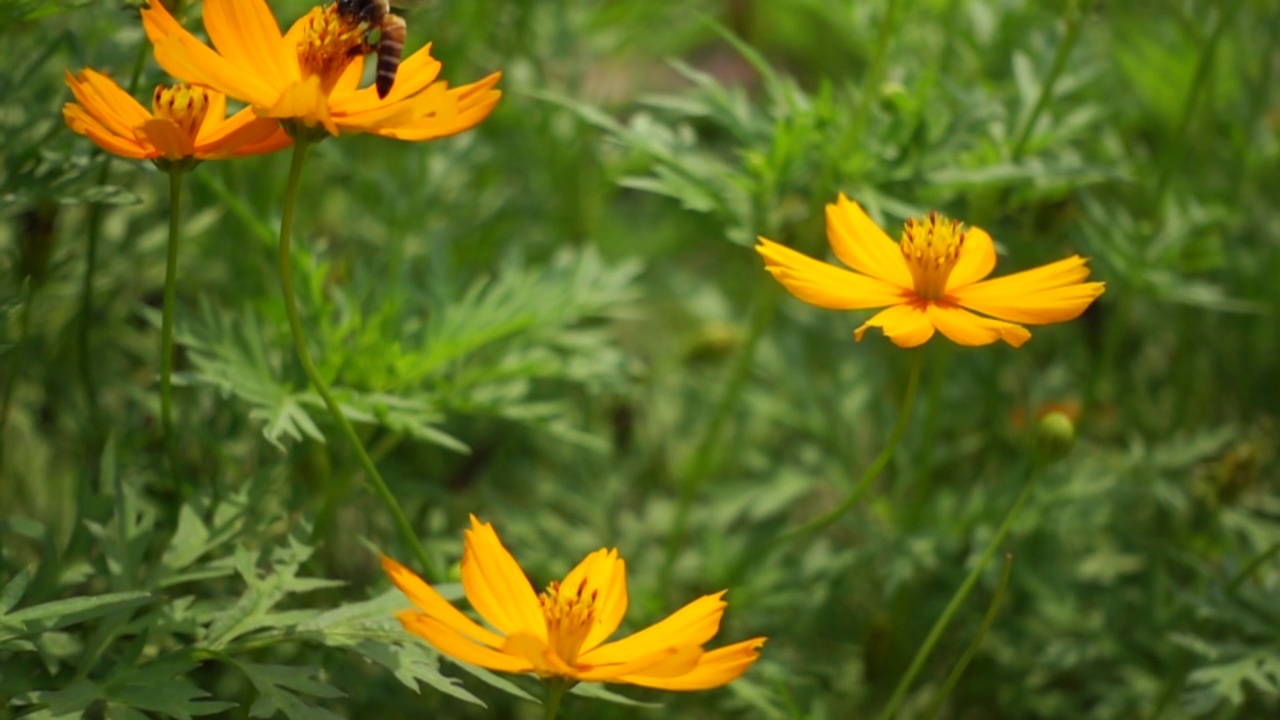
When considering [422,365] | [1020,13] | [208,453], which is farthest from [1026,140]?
[208,453]

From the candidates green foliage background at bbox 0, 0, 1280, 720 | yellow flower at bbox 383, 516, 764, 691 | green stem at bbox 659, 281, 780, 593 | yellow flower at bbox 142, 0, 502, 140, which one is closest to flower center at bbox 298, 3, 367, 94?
yellow flower at bbox 142, 0, 502, 140

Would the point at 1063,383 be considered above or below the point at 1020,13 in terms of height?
below

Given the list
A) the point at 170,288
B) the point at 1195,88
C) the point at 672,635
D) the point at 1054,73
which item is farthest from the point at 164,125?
the point at 1195,88

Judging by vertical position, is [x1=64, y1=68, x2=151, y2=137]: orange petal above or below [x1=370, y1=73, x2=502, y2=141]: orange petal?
below

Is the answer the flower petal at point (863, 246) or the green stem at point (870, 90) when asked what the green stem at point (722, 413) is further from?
the flower petal at point (863, 246)

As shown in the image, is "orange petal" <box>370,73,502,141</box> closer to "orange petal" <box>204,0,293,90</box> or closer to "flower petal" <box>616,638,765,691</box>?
"orange petal" <box>204,0,293,90</box>

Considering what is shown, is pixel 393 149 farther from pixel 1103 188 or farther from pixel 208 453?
pixel 1103 188
